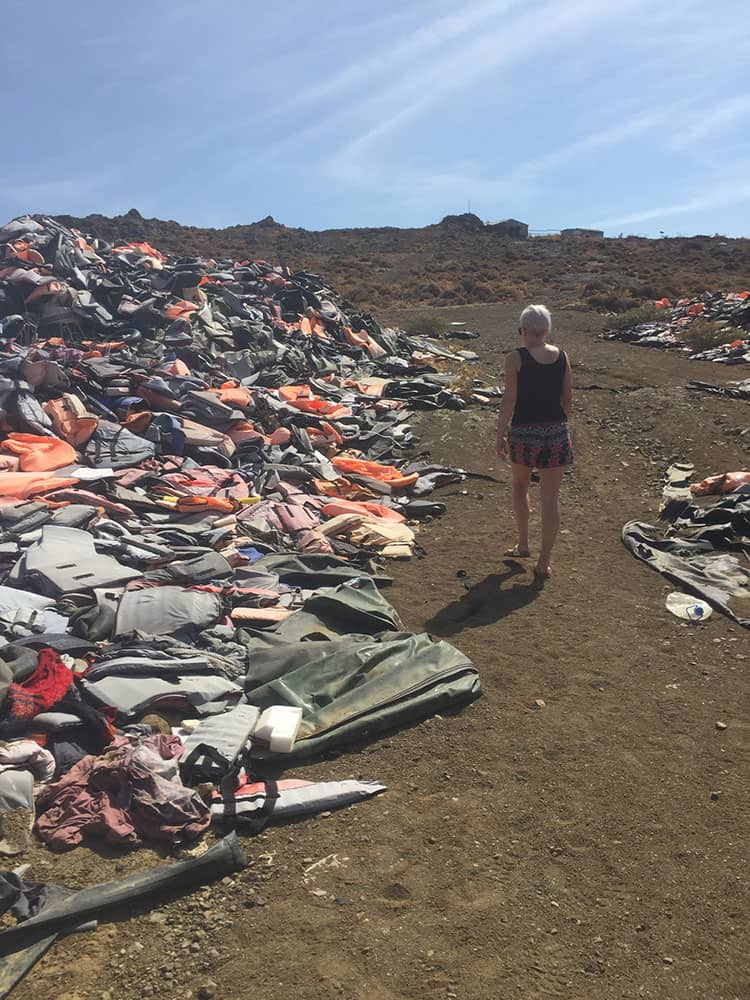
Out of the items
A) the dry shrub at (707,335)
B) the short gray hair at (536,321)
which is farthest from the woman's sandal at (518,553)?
the dry shrub at (707,335)

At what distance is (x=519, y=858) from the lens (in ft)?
8.77

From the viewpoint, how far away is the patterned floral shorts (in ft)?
16.0

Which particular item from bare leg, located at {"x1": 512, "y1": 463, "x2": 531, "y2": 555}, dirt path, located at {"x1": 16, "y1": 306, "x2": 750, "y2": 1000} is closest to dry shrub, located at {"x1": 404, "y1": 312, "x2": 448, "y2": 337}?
bare leg, located at {"x1": 512, "y1": 463, "x2": 531, "y2": 555}

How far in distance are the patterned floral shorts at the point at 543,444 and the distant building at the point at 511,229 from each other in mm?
50258

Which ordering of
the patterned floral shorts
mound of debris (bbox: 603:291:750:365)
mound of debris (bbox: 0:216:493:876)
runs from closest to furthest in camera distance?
1. mound of debris (bbox: 0:216:493:876)
2. the patterned floral shorts
3. mound of debris (bbox: 603:291:750:365)

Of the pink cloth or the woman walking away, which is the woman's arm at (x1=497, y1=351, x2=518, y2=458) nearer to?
the woman walking away

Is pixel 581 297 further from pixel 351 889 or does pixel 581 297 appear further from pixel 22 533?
pixel 351 889

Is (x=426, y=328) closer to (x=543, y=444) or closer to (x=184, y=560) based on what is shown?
(x=543, y=444)

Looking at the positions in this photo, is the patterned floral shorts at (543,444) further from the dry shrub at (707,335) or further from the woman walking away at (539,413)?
the dry shrub at (707,335)

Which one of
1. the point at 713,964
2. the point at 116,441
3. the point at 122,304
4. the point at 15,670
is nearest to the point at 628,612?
the point at 713,964

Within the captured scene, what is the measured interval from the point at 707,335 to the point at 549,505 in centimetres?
1218

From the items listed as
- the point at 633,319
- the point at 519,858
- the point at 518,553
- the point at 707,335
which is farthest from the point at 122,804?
the point at 633,319

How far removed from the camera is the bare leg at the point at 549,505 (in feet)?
16.4

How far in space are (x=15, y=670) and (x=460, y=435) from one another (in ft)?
21.8
